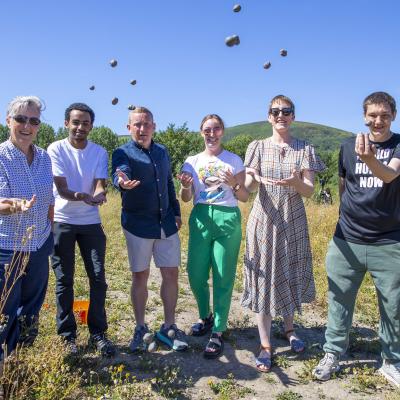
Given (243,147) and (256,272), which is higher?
(243,147)

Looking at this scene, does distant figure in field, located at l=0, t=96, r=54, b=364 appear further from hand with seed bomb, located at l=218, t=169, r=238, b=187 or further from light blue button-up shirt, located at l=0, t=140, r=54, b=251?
hand with seed bomb, located at l=218, t=169, r=238, b=187

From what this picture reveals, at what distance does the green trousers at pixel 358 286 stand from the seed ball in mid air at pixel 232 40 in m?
2.47

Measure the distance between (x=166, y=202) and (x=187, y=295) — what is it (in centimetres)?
220

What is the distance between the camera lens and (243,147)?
6775 centimetres

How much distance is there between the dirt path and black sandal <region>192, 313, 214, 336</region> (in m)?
0.06

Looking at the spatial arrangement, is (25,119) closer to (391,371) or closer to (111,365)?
(111,365)

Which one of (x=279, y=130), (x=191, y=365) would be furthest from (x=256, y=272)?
(x=279, y=130)

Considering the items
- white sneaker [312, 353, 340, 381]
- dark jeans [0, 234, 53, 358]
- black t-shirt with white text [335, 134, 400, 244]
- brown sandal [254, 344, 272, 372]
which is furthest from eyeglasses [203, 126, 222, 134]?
white sneaker [312, 353, 340, 381]

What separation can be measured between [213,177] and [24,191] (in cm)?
159

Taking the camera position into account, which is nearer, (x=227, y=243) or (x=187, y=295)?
(x=227, y=243)

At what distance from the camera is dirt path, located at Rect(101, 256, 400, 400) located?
3.11 metres

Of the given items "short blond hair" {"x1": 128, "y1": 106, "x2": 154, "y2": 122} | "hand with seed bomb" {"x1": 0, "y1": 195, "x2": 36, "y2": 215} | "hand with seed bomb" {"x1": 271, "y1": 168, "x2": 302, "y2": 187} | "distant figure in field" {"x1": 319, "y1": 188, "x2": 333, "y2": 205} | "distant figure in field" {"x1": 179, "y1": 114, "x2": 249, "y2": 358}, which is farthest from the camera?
"distant figure in field" {"x1": 319, "y1": 188, "x2": 333, "y2": 205}

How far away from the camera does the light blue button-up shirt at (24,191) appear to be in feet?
9.13

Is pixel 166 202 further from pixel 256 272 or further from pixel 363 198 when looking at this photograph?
pixel 363 198
